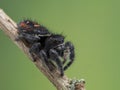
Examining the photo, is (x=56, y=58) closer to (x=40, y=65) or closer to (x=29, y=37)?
(x=40, y=65)

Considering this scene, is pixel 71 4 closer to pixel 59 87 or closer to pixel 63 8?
pixel 63 8

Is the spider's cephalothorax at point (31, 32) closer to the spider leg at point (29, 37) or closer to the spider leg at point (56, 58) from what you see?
the spider leg at point (29, 37)

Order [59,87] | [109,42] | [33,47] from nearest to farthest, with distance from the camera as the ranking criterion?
[59,87] < [33,47] < [109,42]

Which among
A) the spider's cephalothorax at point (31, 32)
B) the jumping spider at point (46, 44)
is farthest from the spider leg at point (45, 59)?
the spider's cephalothorax at point (31, 32)

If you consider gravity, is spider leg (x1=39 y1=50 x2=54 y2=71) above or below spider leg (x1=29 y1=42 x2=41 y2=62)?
below

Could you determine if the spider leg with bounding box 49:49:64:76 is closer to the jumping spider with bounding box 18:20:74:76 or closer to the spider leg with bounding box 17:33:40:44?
the jumping spider with bounding box 18:20:74:76

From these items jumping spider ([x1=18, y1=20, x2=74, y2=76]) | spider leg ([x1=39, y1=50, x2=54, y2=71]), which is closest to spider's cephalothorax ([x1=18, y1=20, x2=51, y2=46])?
jumping spider ([x1=18, y1=20, x2=74, y2=76])

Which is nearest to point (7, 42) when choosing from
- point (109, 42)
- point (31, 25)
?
point (109, 42)

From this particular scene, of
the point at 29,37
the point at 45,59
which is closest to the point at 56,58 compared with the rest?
the point at 45,59
